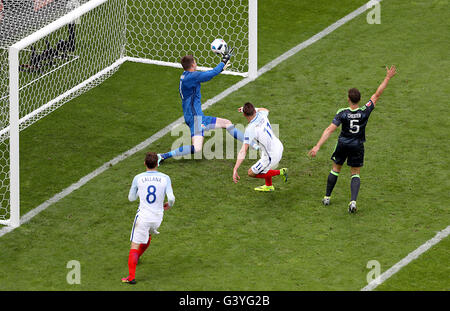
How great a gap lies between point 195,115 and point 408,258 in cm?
428

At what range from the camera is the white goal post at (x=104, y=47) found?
1577cm

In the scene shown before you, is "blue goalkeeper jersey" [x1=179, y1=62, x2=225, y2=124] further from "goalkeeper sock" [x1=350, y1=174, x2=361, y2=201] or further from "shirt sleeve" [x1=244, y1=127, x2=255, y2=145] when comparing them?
"goalkeeper sock" [x1=350, y1=174, x2=361, y2=201]

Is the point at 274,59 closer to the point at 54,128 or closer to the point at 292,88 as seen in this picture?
the point at 292,88

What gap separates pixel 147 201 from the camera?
12453mm

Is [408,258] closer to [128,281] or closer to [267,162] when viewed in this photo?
[267,162]

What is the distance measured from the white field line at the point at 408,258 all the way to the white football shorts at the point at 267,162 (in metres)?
2.44

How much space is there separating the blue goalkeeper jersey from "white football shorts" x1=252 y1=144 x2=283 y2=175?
161 centimetres

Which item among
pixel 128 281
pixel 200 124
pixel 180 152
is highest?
pixel 200 124

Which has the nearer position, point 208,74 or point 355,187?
point 355,187

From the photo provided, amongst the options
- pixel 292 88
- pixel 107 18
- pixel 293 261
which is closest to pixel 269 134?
pixel 293 261

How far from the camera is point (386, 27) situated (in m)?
19.6

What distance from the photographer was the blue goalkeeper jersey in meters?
15.3

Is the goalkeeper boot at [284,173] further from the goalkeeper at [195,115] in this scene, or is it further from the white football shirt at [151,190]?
the white football shirt at [151,190]

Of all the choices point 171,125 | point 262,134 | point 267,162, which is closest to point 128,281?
point 267,162
